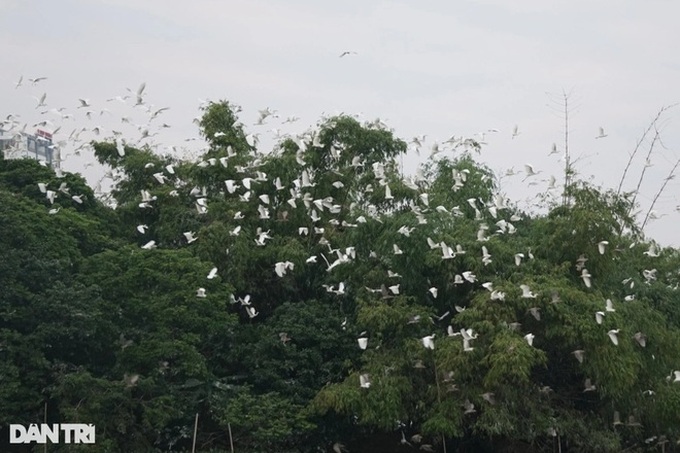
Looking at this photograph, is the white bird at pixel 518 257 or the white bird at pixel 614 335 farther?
the white bird at pixel 518 257

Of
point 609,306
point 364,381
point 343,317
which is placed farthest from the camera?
point 343,317

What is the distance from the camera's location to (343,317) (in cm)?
1561

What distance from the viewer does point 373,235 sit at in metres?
15.3

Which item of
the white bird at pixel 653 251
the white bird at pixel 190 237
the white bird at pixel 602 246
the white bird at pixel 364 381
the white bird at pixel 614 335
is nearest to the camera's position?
the white bird at pixel 614 335

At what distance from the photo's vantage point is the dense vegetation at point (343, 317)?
1342 cm

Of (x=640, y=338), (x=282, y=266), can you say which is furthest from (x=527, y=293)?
(x=282, y=266)

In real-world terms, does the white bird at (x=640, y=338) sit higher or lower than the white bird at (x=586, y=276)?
lower

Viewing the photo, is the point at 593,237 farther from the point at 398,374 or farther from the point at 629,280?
the point at 398,374

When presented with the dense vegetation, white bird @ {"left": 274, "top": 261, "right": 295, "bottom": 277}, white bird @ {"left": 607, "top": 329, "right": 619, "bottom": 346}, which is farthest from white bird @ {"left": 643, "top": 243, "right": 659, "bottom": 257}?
white bird @ {"left": 274, "top": 261, "right": 295, "bottom": 277}

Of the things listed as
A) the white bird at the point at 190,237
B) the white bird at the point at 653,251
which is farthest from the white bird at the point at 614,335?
the white bird at the point at 190,237

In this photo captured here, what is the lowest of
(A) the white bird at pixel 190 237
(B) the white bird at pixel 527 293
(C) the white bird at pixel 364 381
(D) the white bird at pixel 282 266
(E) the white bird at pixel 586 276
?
(C) the white bird at pixel 364 381

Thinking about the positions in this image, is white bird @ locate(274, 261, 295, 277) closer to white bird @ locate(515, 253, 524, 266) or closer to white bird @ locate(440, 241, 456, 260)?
white bird @ locate(440, 241, 456, 260)

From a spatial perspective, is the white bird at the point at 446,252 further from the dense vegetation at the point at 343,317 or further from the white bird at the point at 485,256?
the white bird at the point at 485,256

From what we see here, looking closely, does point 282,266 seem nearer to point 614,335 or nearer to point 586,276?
point 586,276
